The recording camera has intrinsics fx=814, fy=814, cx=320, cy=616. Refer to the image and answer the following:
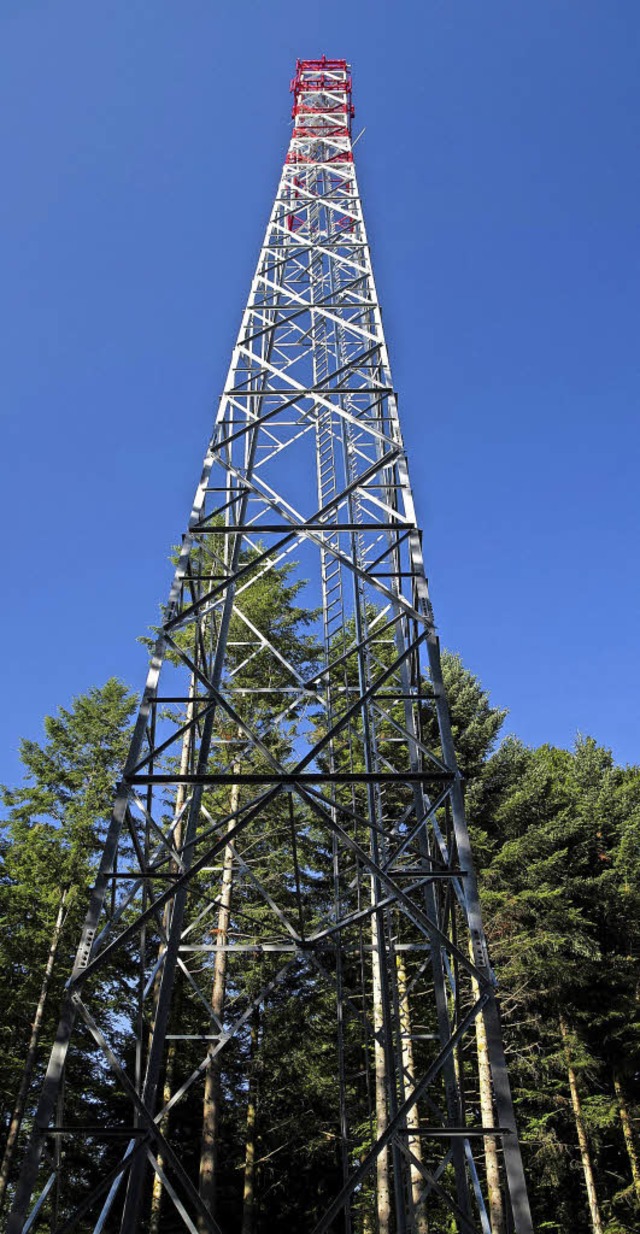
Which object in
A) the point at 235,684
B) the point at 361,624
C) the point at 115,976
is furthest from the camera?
the point at 235,684

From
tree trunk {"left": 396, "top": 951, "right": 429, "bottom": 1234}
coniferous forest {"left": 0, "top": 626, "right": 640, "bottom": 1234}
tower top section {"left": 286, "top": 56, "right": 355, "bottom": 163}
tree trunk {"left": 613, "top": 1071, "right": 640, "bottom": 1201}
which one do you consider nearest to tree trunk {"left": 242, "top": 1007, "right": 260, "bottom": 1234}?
coniferous forest {"left": 0, "top": 626, "right": 640, "bottom": 1234}

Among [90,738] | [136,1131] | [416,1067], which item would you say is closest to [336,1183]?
[416,1067]

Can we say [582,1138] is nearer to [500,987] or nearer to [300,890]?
[500,987]

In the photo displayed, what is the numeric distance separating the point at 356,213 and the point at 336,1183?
18.6 m

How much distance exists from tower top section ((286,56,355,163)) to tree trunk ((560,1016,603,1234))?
16914 mm

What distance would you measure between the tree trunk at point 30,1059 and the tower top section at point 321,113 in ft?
43.0

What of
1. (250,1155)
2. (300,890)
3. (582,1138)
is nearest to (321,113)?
(300,890)

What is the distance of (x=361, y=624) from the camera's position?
8.94 metres

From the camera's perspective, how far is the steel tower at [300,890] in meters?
4.60

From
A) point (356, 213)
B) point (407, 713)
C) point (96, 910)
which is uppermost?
point (356, 213)

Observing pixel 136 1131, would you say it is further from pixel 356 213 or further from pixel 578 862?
pixel 578 862

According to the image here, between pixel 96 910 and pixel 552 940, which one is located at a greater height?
pixel 552 940

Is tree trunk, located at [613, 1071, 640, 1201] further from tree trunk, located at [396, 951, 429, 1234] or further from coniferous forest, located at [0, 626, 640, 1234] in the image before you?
tree trunk, located at [396, 951, 429, 1234]

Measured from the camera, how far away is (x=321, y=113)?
43.7 ft
